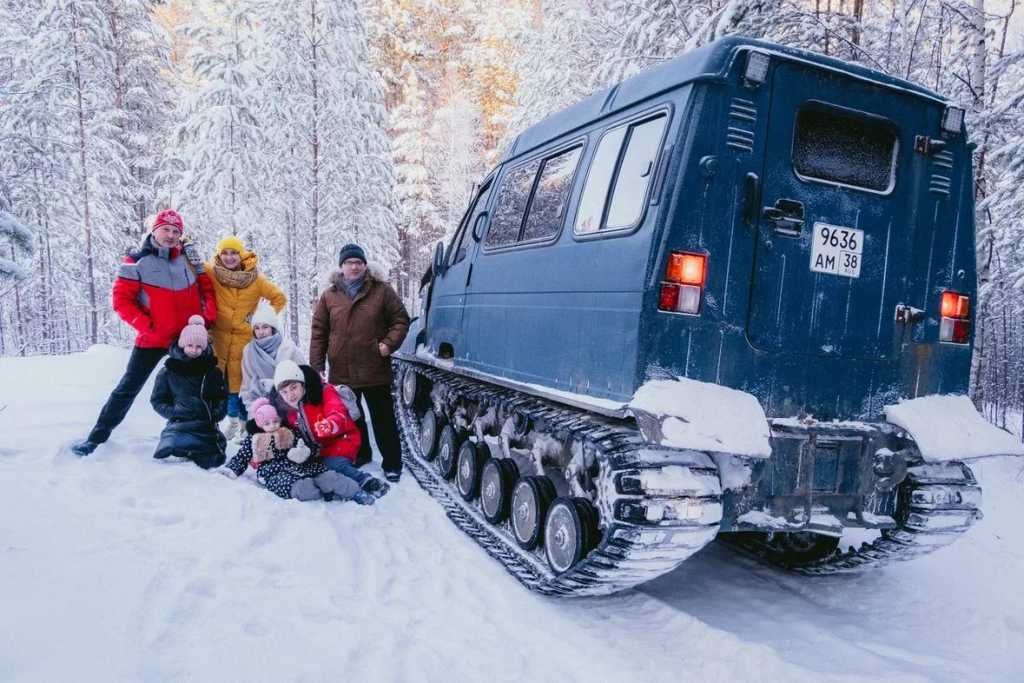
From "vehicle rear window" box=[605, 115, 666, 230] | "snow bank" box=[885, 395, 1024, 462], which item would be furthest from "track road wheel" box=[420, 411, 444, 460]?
"snow bank" box=[885, 395, 1024, 462]

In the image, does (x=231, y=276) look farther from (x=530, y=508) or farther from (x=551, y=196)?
(x=530, y=508)

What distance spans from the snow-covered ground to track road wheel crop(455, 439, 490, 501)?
0.42 meters

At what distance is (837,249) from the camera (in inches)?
138

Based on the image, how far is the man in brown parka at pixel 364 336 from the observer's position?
6.30 metres

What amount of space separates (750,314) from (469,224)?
3294mm

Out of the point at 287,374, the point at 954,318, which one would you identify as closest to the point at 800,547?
the point at 954,318

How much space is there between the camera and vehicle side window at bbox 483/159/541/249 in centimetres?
500

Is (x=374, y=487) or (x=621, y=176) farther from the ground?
(x=621, y=176)

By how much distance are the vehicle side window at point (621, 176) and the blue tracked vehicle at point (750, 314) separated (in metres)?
0.02

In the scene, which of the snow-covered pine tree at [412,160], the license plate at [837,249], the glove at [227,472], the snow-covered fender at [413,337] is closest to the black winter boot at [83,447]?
the glove at [227,472]

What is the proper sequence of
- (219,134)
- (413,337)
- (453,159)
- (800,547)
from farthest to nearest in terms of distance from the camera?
1. (453,159)
2. (219,134)
3. (413,337)
4. (800,547)

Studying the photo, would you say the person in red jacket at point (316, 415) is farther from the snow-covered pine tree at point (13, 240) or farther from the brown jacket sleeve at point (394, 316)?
the snow-covered pine tree at point (13, 240)

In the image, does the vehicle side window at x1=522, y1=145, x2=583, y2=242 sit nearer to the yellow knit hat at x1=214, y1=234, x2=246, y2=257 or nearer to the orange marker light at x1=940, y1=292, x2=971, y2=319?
the orange marker light at x1=940, y1=292, x2=971, y2=319

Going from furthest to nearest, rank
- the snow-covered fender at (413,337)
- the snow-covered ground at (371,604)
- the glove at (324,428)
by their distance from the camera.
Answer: the snow-covered fender at (413,337), the glove at (324,428), the snow-covered ground at (371,604)
